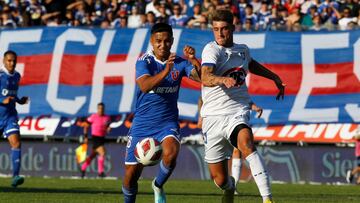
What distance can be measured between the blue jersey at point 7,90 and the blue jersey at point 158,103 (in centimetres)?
861

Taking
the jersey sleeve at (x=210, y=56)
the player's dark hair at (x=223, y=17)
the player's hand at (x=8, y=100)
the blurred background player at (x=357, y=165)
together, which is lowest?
the blurred background player at (x=357, y=165)

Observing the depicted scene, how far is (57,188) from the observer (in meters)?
23.4

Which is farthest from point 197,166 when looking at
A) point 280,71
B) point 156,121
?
point 156,121

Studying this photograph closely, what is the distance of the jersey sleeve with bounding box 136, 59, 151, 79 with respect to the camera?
14180mm

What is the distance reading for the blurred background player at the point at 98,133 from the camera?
30016 mm

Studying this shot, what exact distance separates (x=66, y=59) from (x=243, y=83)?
56.1 feet

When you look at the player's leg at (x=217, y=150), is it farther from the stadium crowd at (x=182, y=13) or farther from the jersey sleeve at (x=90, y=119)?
the jersey sleeve at (x=90, y=119)

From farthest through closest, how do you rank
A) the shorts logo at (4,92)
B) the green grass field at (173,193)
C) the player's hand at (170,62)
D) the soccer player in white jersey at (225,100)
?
the shorts logo at (4,92), the green grass field at (173,193), the soccer player in white jersey at (225,100), the player's hand at (170,62)

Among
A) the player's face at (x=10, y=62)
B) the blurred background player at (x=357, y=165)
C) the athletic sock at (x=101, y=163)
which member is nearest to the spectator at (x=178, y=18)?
the athletic sock at (x=101, y=163)

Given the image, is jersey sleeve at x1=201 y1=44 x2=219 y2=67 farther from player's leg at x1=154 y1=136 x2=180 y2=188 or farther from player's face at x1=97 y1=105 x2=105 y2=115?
player's face at x1=97 y1=105 x2=105 y2=115

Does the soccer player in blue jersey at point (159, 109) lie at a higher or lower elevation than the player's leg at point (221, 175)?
higher

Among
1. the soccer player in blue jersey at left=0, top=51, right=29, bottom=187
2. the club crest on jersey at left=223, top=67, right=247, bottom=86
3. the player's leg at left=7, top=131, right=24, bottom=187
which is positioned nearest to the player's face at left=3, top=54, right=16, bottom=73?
the soccer player in blue jersey at left=0, top=51, right=29, bottom=187

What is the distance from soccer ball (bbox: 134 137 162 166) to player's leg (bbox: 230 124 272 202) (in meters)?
1.00

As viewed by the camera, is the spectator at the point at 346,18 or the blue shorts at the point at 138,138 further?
the spectator at the point at 346,18
